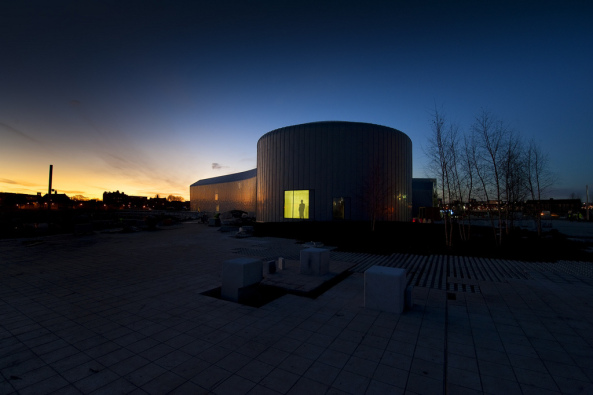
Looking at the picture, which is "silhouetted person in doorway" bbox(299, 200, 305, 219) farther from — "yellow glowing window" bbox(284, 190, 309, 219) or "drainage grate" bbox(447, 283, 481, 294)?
"drainage grate" bbox(447, 283, 481, 294)

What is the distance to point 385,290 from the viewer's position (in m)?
6.26

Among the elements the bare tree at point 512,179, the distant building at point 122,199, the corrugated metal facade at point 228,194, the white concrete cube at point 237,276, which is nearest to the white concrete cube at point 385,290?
the white concrete cube at point 237,276

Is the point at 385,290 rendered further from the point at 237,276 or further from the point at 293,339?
the point at 237,276

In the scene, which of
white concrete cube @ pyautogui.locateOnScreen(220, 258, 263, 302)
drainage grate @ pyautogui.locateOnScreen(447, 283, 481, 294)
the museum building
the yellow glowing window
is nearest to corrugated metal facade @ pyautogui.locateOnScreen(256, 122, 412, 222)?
the museum building

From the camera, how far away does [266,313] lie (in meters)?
6.14

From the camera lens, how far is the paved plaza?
11.9ft

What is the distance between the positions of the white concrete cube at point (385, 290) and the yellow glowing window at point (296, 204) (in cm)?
2085

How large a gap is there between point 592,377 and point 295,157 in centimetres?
2601

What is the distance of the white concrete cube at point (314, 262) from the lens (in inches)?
364

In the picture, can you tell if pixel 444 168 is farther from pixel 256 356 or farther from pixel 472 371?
pixel 256 356

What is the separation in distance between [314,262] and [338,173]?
18455mm

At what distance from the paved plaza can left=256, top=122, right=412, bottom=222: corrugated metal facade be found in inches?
686

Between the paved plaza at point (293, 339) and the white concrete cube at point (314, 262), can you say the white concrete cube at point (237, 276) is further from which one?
the white concrete cube at point (314, 262)

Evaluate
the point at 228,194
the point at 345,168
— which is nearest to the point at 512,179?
the point at 345,168
